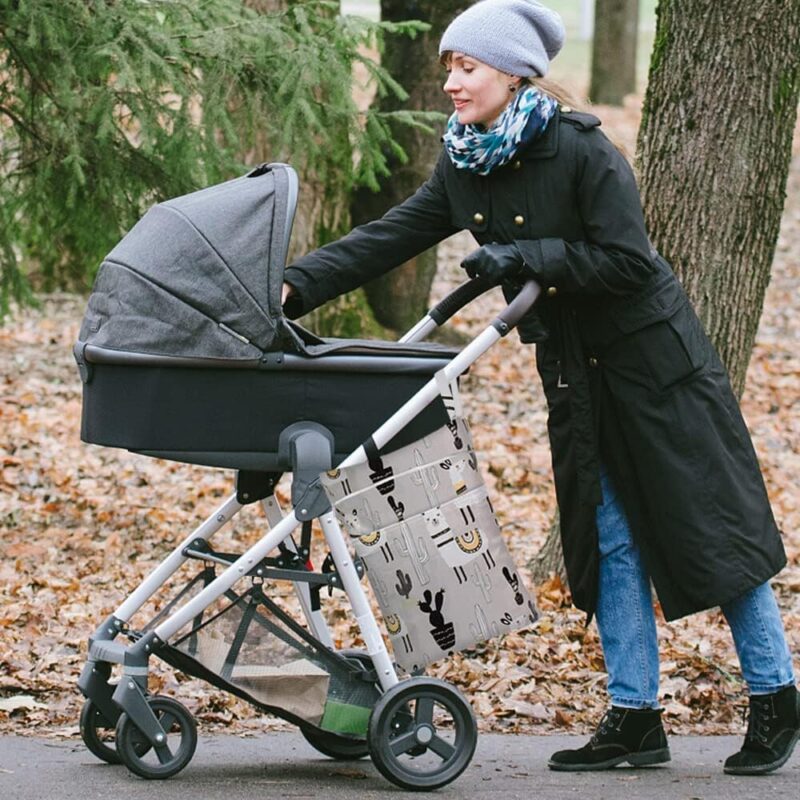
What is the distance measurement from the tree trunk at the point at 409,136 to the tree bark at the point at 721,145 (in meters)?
5.08

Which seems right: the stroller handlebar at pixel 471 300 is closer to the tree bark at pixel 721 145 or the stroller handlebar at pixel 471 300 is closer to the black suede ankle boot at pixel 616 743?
the black suede ankle boot at pixel 616 743

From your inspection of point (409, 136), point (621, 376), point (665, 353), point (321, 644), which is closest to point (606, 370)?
point (621, 376)

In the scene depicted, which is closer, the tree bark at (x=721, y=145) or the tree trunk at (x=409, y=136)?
the tree bark at (x=721, y=145)

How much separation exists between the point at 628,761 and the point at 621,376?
3.86 ft

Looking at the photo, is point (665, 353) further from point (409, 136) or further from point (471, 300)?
point (409, 136)

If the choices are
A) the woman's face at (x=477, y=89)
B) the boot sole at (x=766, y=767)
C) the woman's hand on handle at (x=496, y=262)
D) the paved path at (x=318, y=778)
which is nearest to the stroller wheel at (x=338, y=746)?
the paved path at (x=318, y=778)

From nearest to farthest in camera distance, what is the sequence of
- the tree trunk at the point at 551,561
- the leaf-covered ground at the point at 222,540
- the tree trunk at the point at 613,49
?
the leaf-covered ground at the point at 222,540, the tree trunk at the point at 551,561, the tree trunk at the point at 613,49

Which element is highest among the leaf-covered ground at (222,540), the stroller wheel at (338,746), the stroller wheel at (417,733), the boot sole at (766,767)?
the stroller wheel at (417,733)

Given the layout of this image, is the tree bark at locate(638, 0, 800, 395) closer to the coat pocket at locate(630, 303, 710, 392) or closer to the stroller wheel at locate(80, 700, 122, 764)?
the coat pocket at locate(630, 303, 710, 392)

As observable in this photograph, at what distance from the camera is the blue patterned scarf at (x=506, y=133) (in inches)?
152

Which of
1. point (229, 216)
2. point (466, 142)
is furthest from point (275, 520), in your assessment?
point (466, 142)

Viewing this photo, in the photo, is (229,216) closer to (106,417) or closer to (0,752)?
(106,417)

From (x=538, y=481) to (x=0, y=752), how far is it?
16.2 ft

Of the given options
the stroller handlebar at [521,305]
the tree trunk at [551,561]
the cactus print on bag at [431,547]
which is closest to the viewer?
the stroller handlebar at [521,305]
